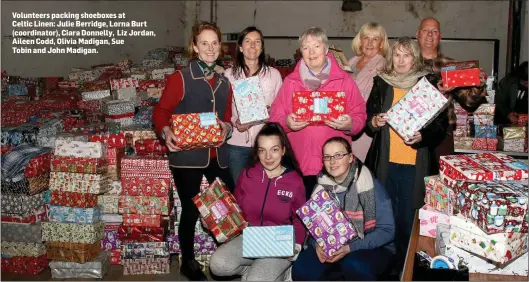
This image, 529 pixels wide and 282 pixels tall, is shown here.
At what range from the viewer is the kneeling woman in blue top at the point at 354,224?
9.61 feet

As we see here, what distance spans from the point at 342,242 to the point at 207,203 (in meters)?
0.86

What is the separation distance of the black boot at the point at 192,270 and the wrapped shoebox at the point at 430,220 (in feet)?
5.66

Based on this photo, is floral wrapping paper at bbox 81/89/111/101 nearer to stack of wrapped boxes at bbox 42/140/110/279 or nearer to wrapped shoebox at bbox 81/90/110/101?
wrapped shoebox at bbox 81/90/110/101

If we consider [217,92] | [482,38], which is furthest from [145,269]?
[482,38]

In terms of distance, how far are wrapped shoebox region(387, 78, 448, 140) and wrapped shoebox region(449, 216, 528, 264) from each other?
889 millimetres

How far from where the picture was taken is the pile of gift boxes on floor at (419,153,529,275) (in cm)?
228

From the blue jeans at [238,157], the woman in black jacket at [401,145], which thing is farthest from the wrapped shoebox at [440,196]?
the blue jeans at [238,157]

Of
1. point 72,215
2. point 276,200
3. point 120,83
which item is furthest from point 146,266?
point 120,83

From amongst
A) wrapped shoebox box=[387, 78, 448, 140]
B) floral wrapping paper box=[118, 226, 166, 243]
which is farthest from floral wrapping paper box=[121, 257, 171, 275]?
wrapped shoebox box=[387, 78, 448, 140]

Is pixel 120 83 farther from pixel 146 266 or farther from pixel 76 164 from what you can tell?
pixel 146 266

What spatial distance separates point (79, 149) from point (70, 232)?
25.1 inches

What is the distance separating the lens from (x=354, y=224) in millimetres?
3027

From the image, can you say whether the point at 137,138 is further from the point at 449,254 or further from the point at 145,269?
the point at 449,254

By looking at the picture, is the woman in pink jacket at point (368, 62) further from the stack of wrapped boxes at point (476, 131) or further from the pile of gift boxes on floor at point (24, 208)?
the pile of gift boxes on floor at point (24, 208)
